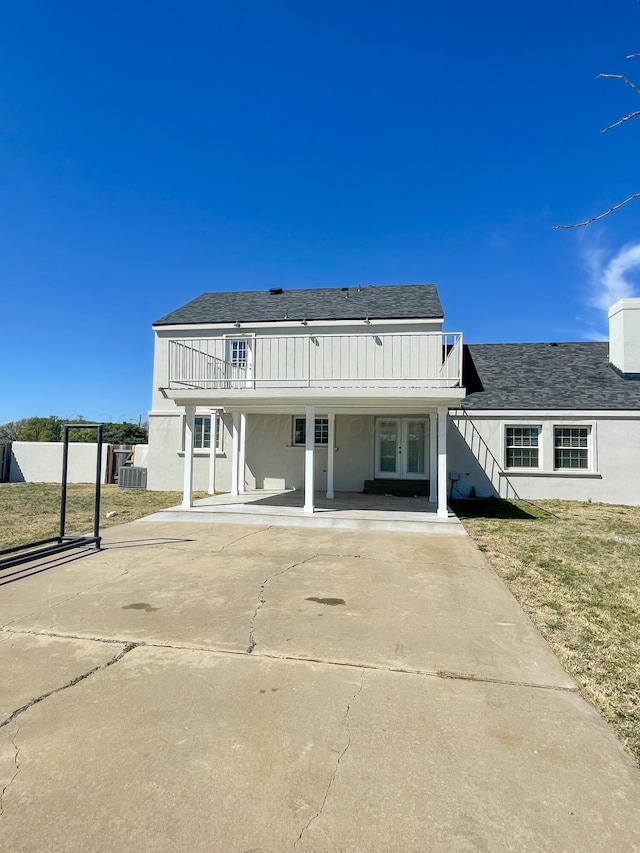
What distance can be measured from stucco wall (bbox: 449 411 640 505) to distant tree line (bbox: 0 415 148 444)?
29.6 meters

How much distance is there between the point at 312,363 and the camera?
537 inches

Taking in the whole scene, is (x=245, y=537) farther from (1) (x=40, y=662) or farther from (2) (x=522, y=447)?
(2) (x=522, y=447)

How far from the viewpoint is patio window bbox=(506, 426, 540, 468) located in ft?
48.4

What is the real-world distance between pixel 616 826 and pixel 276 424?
13.8 meters

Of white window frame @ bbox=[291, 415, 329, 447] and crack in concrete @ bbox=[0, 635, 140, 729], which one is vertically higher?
white window frame @ bbox=[291, 415, 329, 447]

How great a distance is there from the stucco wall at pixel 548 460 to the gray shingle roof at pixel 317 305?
409cm

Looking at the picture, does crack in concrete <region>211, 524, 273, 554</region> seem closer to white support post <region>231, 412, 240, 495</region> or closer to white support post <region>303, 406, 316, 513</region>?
white support post <region>303, 406, 316, 513</region>

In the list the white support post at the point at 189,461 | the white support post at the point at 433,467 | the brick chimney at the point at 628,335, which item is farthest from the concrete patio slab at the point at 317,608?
the brick chimney at the point at 628,335

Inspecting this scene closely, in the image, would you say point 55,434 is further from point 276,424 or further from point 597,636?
point 597,636

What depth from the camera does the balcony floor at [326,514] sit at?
363 inches

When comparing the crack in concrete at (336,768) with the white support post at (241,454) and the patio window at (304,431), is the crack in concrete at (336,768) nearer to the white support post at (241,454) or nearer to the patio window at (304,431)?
the white support post at (241,454)

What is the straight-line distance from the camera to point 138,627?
405 cm

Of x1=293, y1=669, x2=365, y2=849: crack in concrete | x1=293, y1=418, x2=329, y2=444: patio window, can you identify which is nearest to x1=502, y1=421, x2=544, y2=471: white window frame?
x1=293, y1=418, x2=329, y2=444: patio window

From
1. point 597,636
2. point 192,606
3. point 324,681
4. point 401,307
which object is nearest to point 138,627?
point 192,606
